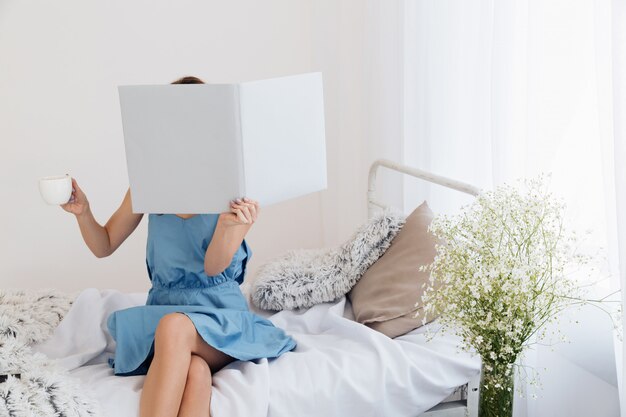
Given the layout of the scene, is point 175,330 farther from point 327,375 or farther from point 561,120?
point 561,120

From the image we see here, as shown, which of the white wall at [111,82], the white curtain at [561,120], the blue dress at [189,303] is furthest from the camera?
the white wall at [111,82]

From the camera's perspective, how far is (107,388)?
5.43 feet

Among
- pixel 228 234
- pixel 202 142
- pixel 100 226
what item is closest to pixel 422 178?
pixel 228 234

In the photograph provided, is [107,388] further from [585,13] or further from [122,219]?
[585,13]

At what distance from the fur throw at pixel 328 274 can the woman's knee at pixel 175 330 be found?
42cm

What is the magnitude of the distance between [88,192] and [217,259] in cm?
156

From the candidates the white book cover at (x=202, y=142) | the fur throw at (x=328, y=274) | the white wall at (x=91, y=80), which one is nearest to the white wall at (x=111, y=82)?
the white wall at (x=91, y=80)

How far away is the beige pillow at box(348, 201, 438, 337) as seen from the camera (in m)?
1.93

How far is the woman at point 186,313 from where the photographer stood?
162 cm

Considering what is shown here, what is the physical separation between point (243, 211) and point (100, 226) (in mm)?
553

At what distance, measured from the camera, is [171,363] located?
162 cm

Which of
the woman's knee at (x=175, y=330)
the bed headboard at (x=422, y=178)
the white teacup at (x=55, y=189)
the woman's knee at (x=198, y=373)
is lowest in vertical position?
the woman's knee at (x=198, y=373)

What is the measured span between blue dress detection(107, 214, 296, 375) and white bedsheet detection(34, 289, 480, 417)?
49 millimetres

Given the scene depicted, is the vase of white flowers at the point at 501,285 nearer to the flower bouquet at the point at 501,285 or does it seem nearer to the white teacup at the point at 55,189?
the flower bouquet at the point at 501,285
